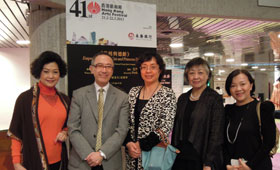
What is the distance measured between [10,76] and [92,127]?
24.2 feet

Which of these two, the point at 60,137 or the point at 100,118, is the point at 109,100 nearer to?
the point at 100,118

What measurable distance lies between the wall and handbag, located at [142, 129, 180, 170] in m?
7.34

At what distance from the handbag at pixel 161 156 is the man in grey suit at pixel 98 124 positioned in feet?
0.91

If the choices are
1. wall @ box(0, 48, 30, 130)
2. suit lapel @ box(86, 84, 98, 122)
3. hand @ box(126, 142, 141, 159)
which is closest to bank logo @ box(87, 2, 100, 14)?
suit lapel @ box(86, 84, 98, 122)

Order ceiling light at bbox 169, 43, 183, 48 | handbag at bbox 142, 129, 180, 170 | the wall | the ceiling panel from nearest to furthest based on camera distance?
1. handbag at bbox 142, 129, 180, 170
2. the ceiling panel
3. ceiling light at bbox 169, 43, 183, 48
4. the wall

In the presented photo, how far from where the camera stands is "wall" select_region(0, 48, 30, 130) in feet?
25.8

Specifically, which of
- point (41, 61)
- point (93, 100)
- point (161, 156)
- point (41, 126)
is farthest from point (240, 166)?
point (41, 61)

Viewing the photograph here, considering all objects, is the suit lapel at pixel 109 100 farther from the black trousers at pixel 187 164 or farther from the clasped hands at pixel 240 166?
the clasped hands at pixel 240 166

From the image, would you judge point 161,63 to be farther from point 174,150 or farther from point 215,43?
point 215,43

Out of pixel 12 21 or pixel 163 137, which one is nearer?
pixel 163 137

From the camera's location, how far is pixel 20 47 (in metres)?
7.85

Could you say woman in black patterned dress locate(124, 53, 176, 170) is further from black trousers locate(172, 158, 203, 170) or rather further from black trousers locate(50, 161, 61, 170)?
black trousers locate(50, 161, 61, 170)

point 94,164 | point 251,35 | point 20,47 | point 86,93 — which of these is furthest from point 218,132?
point 20,47

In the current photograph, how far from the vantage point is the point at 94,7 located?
2916 millimetres
